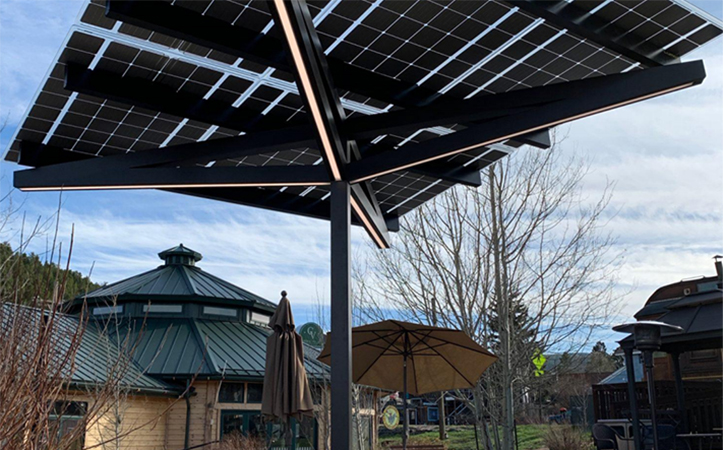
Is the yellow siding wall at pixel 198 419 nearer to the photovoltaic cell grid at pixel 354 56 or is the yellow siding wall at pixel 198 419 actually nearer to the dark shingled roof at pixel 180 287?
the dark shingled roof at pixel 180 287

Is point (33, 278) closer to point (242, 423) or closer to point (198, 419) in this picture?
point (198, 419)

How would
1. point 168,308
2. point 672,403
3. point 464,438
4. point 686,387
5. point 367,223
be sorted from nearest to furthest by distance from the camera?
1. point 367,223
2. point 686,387
3. point 672,403
4. point 168,308
5. point 464,438

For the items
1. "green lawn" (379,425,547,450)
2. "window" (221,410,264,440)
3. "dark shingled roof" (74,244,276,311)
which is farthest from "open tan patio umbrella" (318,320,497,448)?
"dark shingled roof" (74,244,276,311)

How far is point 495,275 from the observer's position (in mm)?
12273

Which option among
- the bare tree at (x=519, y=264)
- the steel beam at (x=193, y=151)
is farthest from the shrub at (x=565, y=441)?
the steel beam at (x=193, y=151)

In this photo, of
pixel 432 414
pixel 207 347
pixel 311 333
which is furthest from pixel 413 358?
pixel 432 414

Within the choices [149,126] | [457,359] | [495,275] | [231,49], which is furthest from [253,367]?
[231,49]

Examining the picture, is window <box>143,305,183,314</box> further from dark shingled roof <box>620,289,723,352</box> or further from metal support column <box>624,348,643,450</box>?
metal support column <box>624,348,643,450</box>

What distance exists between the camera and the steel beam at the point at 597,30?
5.10 meters

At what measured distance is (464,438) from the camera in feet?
102

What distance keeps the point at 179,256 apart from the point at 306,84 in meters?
21.8

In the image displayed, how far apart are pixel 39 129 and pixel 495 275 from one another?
8169 millimetres

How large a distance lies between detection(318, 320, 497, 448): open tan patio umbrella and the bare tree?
2919mm

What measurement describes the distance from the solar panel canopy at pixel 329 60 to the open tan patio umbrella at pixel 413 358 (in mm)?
Result: 2240
